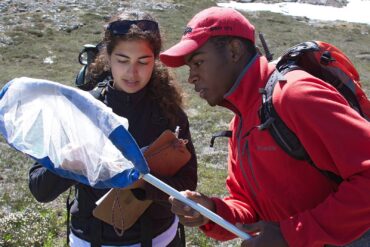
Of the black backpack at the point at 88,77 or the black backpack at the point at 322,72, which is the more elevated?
the black backpack at the point at 322,72

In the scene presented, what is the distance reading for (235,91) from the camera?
315 cm

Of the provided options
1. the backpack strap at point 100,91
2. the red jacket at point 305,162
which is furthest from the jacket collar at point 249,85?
the backpack strap at point 100,91

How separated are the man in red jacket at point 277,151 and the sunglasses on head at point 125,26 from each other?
2.52 ft

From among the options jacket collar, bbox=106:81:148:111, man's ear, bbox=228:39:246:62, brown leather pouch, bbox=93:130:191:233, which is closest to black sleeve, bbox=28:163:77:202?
brown leather pouch, bbox=93:130:191:233

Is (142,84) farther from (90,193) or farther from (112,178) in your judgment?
(112,178)

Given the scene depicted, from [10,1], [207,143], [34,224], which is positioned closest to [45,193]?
[34,224]

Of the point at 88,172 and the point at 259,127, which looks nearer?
the point at 259,127

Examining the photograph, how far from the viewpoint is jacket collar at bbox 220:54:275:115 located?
122 inches

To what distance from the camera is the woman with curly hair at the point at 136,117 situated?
3910 millimetres

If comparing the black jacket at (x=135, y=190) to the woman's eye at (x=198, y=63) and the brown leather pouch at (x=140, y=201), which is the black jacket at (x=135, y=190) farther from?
the woman's eye at (x=198, y=63)

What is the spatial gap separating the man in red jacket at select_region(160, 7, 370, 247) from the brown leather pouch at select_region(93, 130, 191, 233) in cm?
44

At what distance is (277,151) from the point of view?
288 centimetres

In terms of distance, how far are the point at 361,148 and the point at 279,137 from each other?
1.40 ft

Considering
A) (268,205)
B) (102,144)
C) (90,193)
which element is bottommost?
(90,193)
